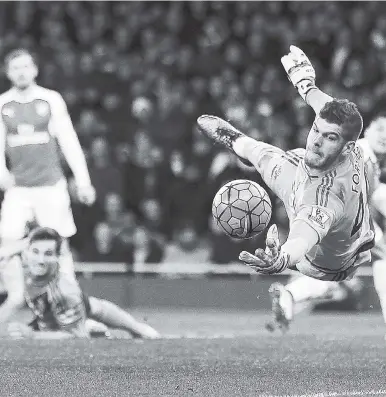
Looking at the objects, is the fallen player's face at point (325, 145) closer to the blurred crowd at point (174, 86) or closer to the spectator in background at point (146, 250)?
the blurred crowd at point (174, 86)

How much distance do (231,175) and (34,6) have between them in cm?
462

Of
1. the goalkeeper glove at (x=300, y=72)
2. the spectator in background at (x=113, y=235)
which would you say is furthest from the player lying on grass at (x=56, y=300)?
the spectator in background at (x=113, y=235)

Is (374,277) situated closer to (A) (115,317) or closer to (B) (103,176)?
(A) (115,317)

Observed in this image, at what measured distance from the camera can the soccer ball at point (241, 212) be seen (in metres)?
8.23

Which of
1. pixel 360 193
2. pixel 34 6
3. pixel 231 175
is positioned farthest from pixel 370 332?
pixel 34 6

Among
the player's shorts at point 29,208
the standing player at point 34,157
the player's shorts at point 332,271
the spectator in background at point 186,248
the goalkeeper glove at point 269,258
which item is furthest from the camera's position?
the spectator in background at point 186,248

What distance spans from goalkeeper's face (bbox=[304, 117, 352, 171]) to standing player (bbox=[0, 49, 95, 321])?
3.79m

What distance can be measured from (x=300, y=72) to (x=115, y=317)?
354 centimetres

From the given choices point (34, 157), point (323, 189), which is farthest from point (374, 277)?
point (34, 157)

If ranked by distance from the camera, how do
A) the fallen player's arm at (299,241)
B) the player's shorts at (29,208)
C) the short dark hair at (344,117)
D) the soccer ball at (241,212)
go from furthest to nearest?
1. the player's shorts at (29,208)
2. the soccer ball at (241,212)
3. the short dark hair at (344,117)
4. the fallen player's arm at (299,241)

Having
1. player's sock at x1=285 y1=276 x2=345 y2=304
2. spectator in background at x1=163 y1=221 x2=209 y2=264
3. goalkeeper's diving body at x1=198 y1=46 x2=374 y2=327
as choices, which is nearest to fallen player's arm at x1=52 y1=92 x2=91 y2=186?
player's sock at x1=285 y1=276 x2=345 y2=304

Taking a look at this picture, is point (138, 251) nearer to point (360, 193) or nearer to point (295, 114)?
point (295, 114)

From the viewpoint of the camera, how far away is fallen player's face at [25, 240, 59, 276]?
11.3m

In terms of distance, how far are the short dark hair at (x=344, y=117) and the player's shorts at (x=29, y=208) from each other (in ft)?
14.0
